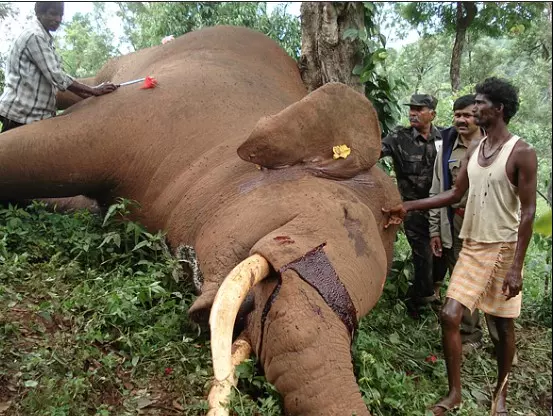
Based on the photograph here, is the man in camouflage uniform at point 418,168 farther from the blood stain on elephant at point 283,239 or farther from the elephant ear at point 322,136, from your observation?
the blood stain on elephant at point 283,239

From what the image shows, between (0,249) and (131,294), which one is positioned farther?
(0,249)

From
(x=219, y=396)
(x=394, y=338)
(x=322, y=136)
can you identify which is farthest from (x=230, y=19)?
(x=219, y=396)

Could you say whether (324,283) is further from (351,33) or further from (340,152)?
(351,33)

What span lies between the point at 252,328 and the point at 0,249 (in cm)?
219

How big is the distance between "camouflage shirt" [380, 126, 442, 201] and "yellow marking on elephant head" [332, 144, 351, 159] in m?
1.37

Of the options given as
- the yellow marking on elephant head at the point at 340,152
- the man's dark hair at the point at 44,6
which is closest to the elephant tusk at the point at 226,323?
the yellow marking on elephant head at the point at 340,152

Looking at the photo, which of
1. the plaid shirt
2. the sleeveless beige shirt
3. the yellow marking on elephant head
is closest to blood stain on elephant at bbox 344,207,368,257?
the yellow marking on elephant head

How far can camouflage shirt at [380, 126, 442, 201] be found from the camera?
5.55 meters

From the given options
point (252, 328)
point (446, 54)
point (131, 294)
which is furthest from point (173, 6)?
point (446, 54)

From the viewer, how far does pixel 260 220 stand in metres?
3.80

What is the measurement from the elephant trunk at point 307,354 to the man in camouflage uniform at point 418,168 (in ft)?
8.63

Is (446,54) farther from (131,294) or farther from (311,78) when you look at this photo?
(131,294)

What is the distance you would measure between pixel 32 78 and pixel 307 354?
3606 millimetres

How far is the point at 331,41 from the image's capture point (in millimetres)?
6246
